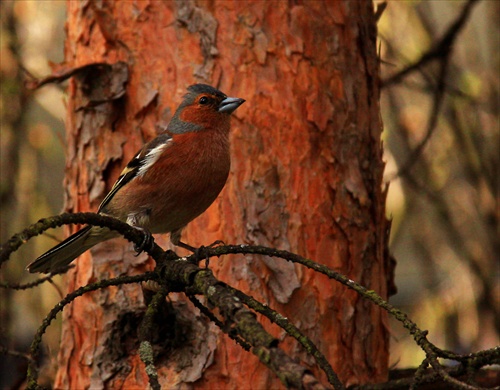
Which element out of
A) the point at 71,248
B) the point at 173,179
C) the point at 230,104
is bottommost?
the point at 71,248

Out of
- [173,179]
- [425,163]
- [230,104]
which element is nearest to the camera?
[230,104]

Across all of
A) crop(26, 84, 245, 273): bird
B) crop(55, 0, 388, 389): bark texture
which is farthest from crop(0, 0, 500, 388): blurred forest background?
crop(26, 84, 245, 273): bird

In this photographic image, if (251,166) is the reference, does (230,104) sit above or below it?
above

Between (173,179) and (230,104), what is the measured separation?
48 centimetres

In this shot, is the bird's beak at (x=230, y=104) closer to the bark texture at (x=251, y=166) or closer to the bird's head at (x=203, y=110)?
the bird's head at (x=203, y=110)

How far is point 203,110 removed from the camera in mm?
3867

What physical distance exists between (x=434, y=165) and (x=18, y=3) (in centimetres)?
479

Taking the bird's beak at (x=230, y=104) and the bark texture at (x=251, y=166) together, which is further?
the bird's beak at (x=230, y=104)

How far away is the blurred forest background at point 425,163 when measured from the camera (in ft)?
24.9

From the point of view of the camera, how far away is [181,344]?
3.45 m

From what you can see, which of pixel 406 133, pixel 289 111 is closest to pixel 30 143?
pixel 406 133

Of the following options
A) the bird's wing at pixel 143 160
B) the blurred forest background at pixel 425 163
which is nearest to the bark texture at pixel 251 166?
the bird's wing at pixel 143 160

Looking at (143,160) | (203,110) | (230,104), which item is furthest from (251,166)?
(143,160)

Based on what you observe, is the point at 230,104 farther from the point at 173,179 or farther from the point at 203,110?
the point at 173,179
